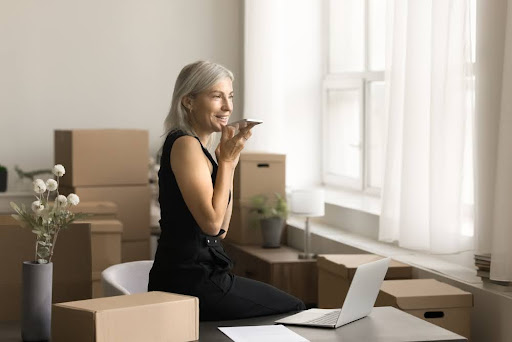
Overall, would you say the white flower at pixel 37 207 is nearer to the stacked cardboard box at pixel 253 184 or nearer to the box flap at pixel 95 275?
the box flap at pixel 95 275

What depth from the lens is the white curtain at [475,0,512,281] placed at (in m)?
3.31

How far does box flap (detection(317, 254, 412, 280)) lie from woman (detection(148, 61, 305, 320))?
43.2 inches

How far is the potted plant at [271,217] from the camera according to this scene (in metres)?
5.24

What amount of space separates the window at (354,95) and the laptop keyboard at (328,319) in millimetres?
2846

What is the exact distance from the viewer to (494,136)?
11.5 ft

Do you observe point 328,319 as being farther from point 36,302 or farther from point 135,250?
point 135,250

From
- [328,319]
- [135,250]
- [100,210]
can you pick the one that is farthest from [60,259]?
[135,250]

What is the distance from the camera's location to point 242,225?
537cm

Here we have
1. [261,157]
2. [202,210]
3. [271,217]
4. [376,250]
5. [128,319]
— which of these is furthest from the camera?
[261,157]

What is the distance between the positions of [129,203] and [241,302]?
3007 mm

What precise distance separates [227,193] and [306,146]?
357 centimetres

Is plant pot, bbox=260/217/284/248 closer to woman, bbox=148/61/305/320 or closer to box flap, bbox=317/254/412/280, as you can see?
box flap, bbox=317/254/412/280

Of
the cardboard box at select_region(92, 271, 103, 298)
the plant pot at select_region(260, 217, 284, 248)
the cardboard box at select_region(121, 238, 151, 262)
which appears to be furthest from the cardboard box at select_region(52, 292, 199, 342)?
the cardboard box at select_region(121, 238, 151, 262)

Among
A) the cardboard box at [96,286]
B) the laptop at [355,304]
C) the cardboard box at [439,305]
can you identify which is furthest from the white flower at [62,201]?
the cardboard box at [96,286]
